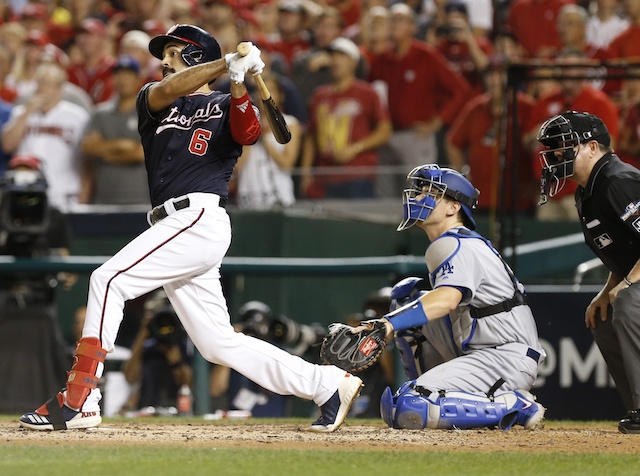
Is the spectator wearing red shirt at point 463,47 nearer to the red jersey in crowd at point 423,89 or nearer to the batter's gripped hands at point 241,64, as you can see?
the red jersey in crowd at point 423,89

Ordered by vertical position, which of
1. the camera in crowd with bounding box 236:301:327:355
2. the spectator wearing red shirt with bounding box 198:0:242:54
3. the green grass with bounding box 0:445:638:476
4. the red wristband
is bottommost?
the green grass with bounding box 0:445:638:476

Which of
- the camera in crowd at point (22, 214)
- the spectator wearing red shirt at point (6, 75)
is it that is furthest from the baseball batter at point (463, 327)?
the spectator wearing red shirt at point (6, 75)

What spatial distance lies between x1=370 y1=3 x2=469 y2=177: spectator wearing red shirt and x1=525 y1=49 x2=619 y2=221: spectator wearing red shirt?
1.17 m

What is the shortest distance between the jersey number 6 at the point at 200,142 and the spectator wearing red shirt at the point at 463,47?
586 centimetres

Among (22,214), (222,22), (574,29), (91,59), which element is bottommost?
(22,214)

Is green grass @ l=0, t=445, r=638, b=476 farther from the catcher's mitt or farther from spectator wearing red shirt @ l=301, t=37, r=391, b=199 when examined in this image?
spectator wearing red shirt @ l=301, t=37, r=391, b=199

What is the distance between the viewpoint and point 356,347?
5.48 m

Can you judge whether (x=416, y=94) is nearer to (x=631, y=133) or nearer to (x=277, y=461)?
(x=631, y=133)

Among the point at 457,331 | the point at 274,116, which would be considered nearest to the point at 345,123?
the point at 457,331

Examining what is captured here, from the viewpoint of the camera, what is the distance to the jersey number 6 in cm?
551

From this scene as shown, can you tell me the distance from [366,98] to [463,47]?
1170 mm

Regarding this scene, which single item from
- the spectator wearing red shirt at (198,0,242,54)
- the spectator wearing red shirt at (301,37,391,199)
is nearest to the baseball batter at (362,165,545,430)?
the spectator wearing red shirt at (301,37,391,199)

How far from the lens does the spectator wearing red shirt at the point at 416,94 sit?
35.8 ft

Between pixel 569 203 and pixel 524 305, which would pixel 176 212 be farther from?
pixel 569 203
